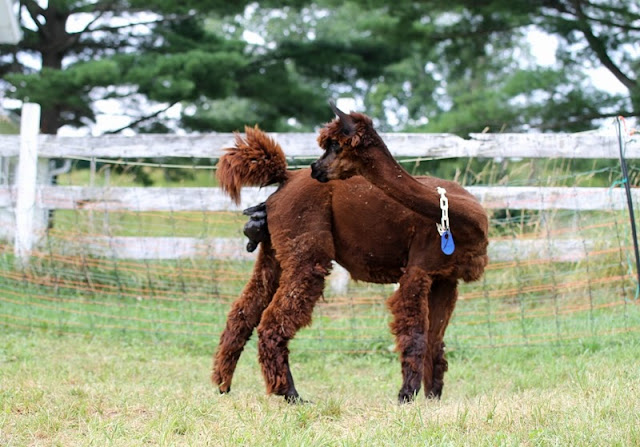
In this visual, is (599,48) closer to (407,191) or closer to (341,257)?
(341,257)

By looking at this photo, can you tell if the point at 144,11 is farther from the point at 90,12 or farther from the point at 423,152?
the point at 423,152

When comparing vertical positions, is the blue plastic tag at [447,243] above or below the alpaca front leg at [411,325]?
above

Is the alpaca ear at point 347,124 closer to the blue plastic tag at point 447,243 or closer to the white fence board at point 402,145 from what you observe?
the blue plastic tag at point 447,243

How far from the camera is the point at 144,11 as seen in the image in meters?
14.2

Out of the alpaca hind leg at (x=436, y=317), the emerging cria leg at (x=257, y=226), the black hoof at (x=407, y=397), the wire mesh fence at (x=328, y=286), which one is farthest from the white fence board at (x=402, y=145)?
the black hoof at (x=407, y=397)

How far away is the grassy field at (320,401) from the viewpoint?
3693 millimetres

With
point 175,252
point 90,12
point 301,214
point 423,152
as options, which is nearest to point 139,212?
point 175,252

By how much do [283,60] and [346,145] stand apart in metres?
11.6

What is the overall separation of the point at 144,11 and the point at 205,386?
1031 centimetres

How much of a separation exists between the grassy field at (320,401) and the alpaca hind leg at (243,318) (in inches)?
6.6

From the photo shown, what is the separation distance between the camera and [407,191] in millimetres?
4770

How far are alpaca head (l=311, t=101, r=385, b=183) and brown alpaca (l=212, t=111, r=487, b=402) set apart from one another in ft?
0.05

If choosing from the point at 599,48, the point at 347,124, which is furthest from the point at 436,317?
the point at 599,48

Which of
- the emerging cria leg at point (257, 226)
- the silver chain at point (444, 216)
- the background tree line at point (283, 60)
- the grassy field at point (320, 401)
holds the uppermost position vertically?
the background tree line at point (283, 60)
